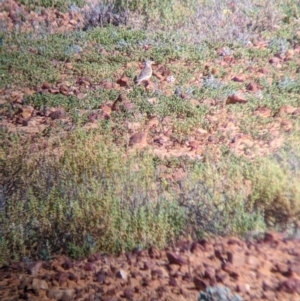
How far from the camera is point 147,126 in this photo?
518 cm

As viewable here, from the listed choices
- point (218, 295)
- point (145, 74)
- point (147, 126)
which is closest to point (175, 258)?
point (218, 295)

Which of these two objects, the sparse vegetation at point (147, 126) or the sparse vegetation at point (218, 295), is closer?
the sparse vegetation at point (218, 295)

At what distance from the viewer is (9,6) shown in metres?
8.31

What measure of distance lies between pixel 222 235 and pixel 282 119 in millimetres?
1876

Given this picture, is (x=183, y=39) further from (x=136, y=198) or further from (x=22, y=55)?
(x=136, y=198)

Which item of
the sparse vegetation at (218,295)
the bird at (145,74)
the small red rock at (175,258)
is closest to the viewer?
the sparse vegetation at (218,295)

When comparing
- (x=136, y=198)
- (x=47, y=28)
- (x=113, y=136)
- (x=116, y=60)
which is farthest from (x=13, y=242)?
(x=47, y=28)

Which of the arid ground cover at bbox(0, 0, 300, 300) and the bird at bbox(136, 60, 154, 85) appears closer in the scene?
the arid ground cover at bbox(0, 0, 300, 300)

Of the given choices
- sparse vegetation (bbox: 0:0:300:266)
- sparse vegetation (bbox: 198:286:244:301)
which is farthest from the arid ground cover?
sparse vegetation (bbox: 198:286:244:301)

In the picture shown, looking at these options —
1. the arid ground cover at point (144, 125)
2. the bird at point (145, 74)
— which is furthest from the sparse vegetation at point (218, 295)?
the bird at point (145, 74)

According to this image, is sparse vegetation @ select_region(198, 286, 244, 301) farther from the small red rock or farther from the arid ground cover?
the arid ground cover

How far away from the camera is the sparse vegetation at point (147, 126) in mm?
3650

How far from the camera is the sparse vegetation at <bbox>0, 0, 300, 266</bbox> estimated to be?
365cm

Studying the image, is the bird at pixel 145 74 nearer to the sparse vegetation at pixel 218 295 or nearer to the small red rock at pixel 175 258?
the small red rock at pixel 175 258
